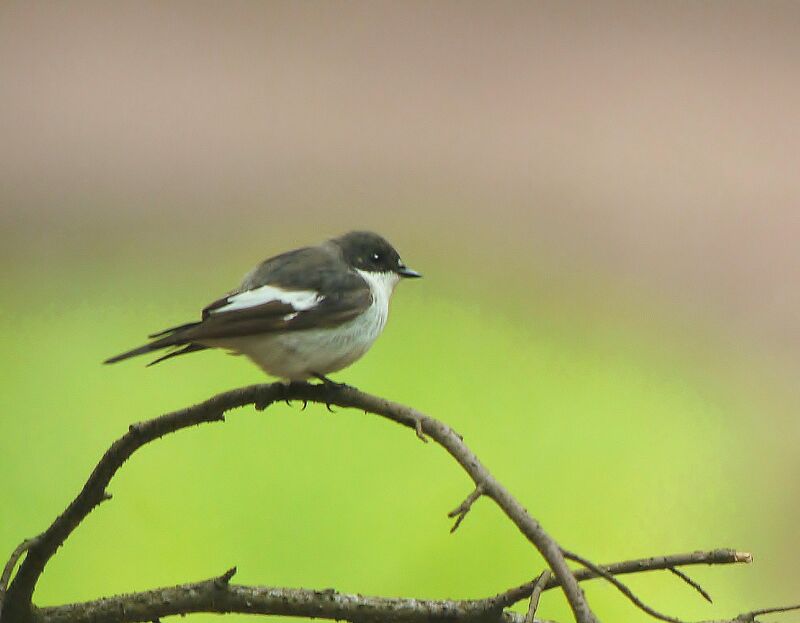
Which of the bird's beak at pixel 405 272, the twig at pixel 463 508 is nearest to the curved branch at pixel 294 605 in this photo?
the twig at pixel 463 508

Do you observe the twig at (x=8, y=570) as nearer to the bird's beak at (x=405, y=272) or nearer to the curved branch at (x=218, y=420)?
the curved branch at (x=218, y=420)

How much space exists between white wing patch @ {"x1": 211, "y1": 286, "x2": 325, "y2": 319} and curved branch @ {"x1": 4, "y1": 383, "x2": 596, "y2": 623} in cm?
14

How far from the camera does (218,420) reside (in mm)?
1004

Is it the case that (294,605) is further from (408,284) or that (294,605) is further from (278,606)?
(408,284)

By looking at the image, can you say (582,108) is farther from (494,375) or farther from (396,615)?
(396,615)

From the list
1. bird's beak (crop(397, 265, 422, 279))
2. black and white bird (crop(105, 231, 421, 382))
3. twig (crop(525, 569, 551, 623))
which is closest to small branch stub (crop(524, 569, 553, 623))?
twig (crop(525, 569, 551, 623))

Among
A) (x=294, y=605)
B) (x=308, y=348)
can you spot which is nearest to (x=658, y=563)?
(x=294, y=605)

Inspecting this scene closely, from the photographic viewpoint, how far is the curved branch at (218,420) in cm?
82

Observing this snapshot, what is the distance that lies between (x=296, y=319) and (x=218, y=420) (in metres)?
0.26

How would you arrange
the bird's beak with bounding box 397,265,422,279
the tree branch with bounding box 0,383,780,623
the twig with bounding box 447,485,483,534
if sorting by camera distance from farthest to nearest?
1. the bird's beak with bounding box 397,265,422,279
2. the tree branch with bounding box 0,383,780,623
3. the twig with bounding box 447,485,483,534

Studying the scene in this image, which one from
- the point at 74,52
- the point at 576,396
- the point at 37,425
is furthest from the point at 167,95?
the point at 576,396

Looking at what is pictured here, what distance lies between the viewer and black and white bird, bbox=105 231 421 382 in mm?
1169

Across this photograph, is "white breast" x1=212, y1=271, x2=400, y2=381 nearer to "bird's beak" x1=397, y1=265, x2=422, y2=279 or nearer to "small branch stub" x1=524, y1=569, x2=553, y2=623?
"bird's beak" x1=397, y1=265, x2=422, y2=279

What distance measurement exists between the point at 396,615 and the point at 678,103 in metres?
1.40
